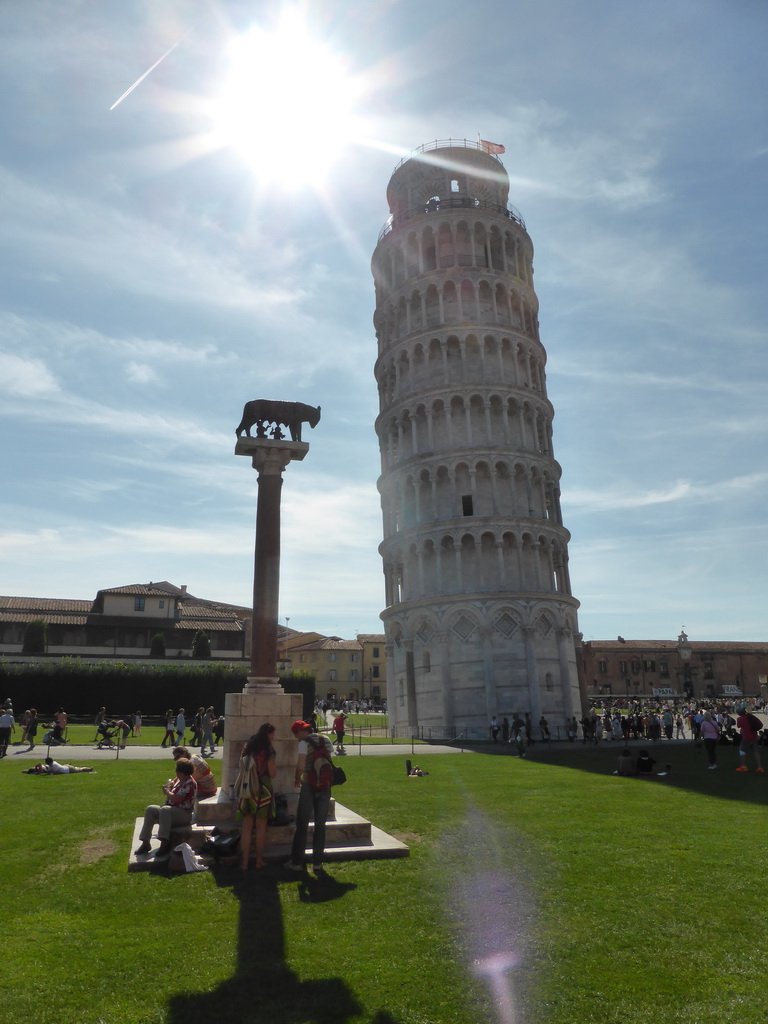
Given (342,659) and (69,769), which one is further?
(342,659)

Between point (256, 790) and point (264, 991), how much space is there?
3.71 m

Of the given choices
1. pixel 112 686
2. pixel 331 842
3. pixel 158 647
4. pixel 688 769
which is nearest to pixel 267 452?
pixel 331 842

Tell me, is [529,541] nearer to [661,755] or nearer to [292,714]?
[661,755]

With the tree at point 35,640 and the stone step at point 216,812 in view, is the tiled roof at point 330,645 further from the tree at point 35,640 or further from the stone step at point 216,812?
the stone step at point 216,812

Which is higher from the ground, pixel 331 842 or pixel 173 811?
pixel 173 811

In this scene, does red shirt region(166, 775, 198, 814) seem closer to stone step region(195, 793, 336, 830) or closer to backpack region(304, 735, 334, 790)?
stone step region(195, 793, 336, 830)

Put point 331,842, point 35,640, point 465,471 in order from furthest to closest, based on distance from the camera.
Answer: point 35,640, point 465,471, point 331,842

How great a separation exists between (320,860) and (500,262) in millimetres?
54347

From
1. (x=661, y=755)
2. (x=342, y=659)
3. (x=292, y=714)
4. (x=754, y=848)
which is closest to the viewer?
(x=754, y=848)

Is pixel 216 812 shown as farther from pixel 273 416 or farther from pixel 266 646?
pixel 273 416

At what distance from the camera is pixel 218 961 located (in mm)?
6684

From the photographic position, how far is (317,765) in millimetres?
10211

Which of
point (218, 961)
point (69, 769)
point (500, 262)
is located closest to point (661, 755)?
point (69, 769)

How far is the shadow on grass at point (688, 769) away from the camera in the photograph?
57.9ft
